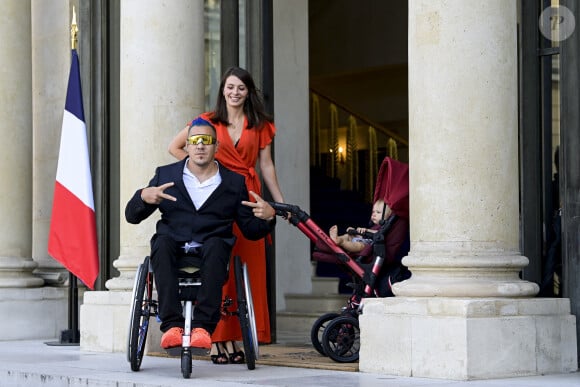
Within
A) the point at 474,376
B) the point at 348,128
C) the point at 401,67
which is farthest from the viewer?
the point at 401,67

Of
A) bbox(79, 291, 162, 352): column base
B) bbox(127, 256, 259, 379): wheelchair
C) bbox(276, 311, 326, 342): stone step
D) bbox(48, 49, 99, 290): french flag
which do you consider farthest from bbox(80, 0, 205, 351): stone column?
bbox(276, 311, 326, 342): stone step

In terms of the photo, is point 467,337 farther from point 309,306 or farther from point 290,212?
point 309,306

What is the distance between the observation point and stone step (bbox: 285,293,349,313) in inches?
544

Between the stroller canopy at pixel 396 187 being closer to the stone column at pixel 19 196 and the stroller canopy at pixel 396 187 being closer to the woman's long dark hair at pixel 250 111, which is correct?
the woman's long dark hair at pixel 250 111

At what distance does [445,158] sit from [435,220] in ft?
1.31

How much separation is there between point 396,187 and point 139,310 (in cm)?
218

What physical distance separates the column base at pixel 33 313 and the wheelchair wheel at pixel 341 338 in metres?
4.79

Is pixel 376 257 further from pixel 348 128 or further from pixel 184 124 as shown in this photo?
pixel 348 128

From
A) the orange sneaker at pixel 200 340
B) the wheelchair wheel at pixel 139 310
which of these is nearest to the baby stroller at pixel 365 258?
the wheelchair wheel at pixel 139 310

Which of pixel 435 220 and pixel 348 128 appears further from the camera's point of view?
pixel 348 128

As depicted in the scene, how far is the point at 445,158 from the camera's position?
830cm

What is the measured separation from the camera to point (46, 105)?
14.0 m

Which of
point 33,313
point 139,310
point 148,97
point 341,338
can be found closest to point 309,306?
point 33,313

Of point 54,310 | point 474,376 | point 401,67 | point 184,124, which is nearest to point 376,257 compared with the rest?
point 474,376
